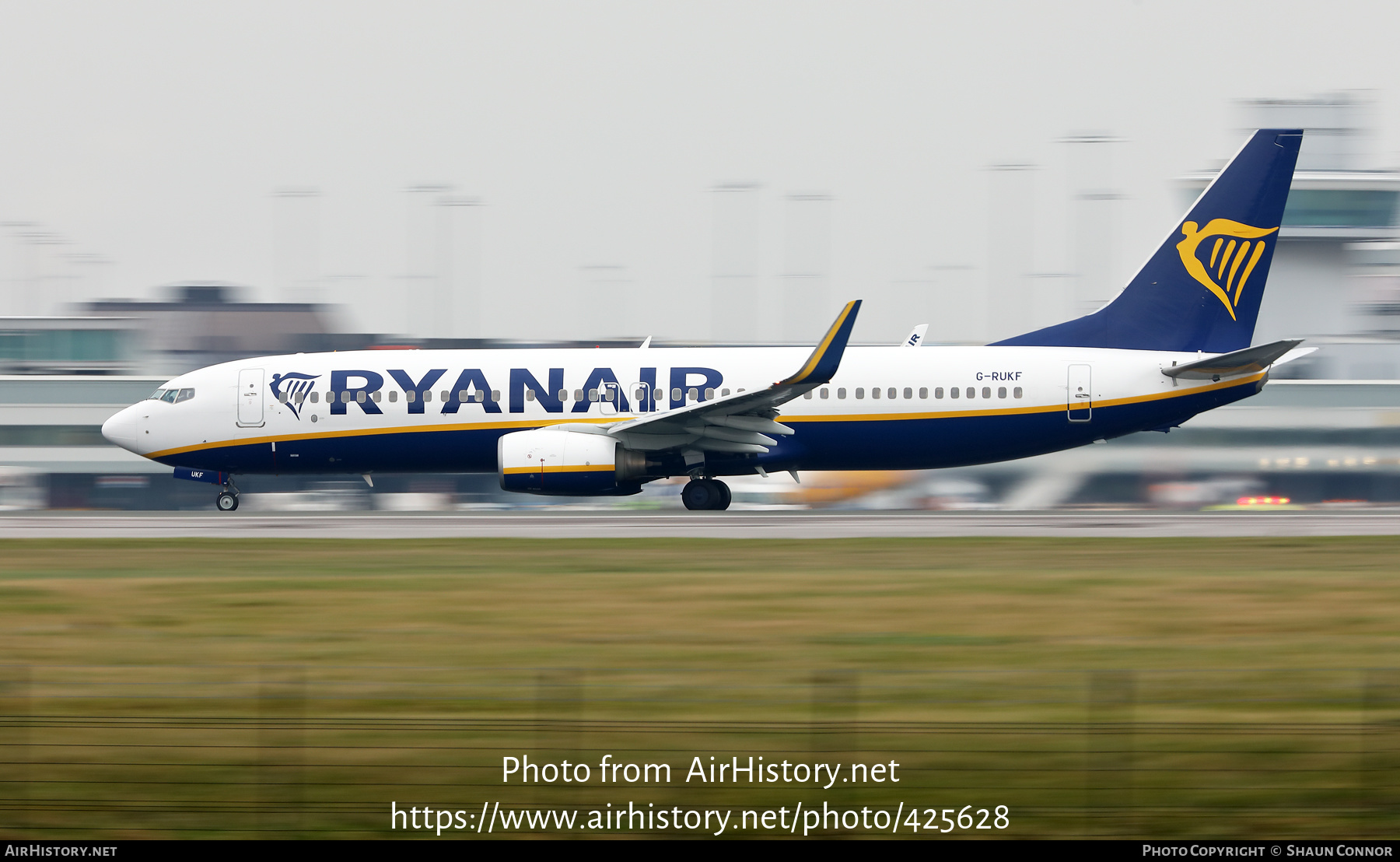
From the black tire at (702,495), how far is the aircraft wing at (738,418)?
152 cm

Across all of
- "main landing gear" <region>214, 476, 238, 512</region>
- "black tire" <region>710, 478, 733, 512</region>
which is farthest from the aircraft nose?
"black tire" <region>710, 478, 733, 512</region>

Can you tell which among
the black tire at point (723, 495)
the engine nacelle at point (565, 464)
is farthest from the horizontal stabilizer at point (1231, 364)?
the engine nacelle at point (565, 464)

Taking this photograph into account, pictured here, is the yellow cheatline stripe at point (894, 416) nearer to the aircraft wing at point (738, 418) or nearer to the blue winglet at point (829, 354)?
the aircraft wing at point (738, 418)

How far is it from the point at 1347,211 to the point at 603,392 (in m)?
38.8

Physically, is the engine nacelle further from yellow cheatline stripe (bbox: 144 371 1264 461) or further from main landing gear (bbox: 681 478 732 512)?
main landing gear (bbox: 681 478 732 512)

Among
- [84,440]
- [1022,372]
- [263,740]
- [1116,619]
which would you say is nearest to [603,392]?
[1022,372]

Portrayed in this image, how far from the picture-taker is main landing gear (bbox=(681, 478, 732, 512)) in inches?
1137

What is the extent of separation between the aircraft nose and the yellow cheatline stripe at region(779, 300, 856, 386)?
14419 millimetres

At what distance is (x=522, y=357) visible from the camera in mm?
28734

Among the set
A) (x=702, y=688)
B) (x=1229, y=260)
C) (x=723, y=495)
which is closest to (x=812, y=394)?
(x=723, y=495)

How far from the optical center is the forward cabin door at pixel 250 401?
29188 millimetres

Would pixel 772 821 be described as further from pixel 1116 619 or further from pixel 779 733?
pixel 1116 619

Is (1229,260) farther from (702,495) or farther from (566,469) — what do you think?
(566,469)

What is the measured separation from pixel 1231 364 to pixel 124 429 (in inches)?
905
